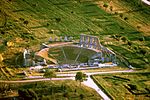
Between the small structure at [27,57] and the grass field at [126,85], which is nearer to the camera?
the grass field at [126,85]

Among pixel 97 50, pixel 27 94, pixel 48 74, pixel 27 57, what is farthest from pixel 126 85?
pixel 27 57

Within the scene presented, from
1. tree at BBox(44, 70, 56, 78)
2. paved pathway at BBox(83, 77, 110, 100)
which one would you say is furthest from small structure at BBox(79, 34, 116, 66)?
tree at BBox(44, 70, 56, 78)

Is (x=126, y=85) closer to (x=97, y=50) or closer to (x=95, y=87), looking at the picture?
(x=95, y=87)

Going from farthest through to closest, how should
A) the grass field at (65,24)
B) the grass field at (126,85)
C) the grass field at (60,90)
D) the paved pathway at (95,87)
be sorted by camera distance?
the grass field at (65,24)
the grass field at (126,85)
the paved pathway at (95,87)
the grass field at (60,90)

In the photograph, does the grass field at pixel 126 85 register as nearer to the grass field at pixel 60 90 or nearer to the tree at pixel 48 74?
the grass field at pixel 60 90

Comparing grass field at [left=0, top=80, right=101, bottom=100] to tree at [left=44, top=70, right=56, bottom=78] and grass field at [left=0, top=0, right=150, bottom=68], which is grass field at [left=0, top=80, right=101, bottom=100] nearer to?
tree at [left=44, top=70, right=56, bottom=78]

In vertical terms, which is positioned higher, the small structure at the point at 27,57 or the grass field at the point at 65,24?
the grass field at the point at 65,24

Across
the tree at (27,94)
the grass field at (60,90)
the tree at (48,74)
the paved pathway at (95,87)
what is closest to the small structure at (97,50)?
the paved pathway at (95,87)
